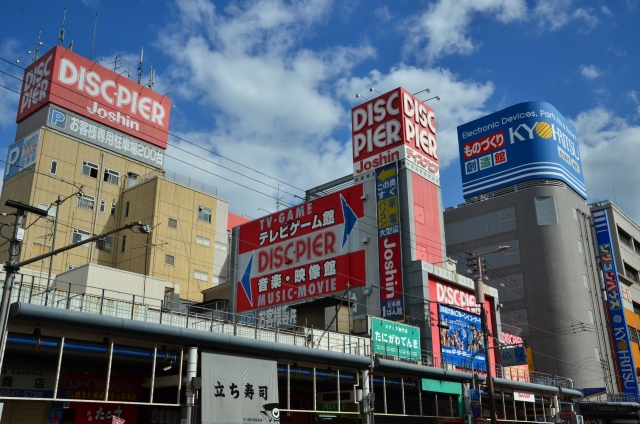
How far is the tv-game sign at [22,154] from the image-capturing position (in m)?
62.1

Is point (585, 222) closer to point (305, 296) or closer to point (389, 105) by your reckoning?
point (389, 105)

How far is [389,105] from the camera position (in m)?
51.9

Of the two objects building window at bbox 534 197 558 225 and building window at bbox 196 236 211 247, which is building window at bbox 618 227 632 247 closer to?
building window at bbox 534 197 558 225

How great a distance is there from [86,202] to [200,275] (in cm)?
1432

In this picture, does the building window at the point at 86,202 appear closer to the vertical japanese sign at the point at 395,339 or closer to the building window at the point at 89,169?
the building window at the point at 89,169

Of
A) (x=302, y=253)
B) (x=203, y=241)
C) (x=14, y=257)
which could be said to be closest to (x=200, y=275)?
(x=203, y=241)

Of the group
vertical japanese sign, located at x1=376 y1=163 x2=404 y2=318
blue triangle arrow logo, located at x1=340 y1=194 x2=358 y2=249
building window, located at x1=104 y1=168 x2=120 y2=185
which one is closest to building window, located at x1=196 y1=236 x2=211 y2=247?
building window, located at x1=104 y1=168 x2=120 y2=185

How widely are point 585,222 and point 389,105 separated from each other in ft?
117

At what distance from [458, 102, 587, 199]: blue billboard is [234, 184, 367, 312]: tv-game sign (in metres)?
31.7

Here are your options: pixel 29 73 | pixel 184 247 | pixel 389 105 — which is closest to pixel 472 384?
pixel 389 105

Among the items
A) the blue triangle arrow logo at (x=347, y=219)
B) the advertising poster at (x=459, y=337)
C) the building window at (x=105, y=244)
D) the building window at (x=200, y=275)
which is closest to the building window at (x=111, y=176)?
the building window at (x=105, y=244)

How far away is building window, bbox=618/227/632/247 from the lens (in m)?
81.4

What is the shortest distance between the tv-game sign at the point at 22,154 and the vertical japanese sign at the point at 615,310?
64.2 metres

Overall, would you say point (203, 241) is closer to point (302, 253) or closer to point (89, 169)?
point (89, 169)
